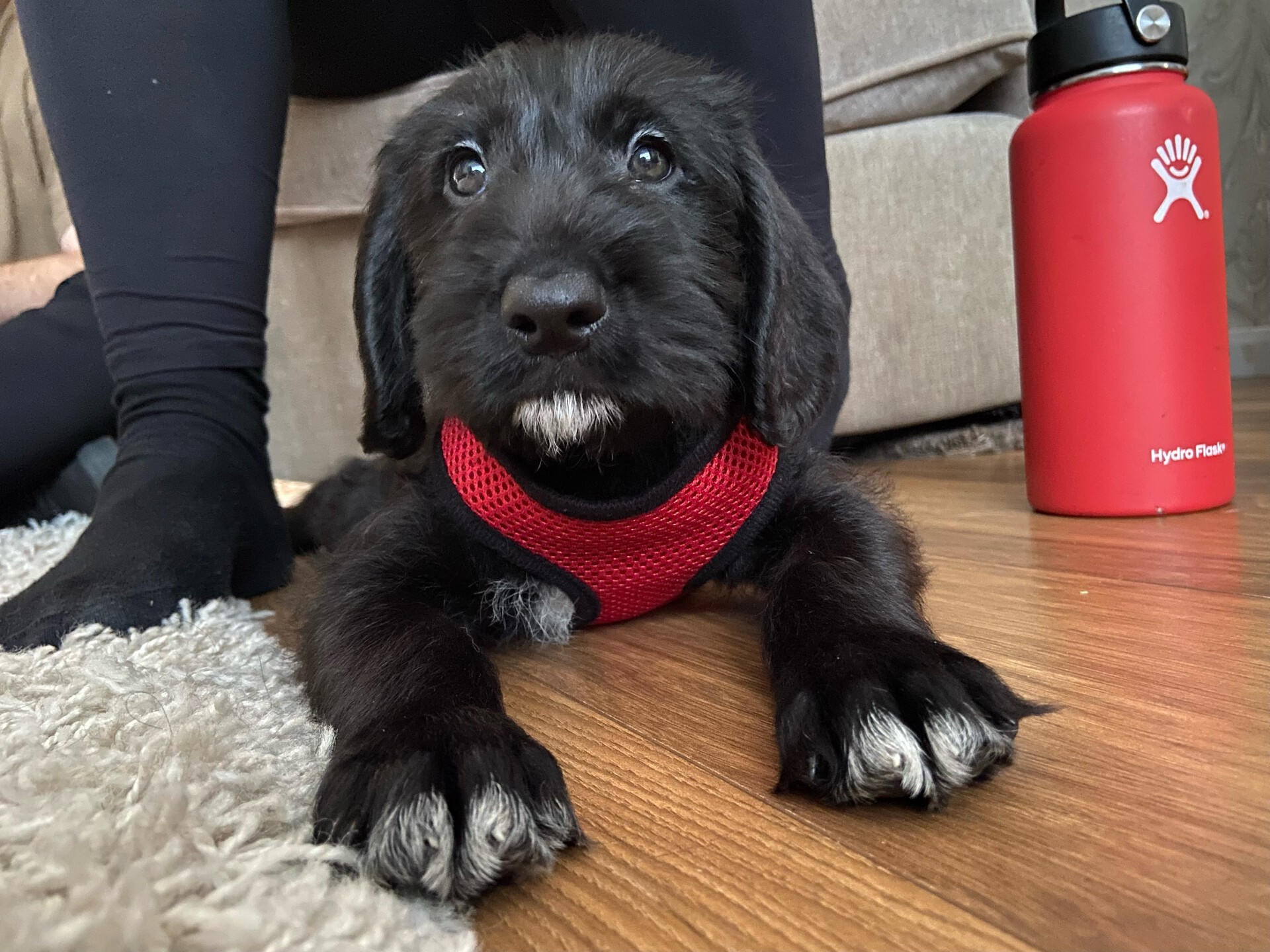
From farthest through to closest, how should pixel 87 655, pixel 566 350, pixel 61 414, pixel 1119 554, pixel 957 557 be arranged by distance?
pixel 61 414 < pixel 957 557 < pixel 1119 554 < pixel 87 655 < pixel 566 350

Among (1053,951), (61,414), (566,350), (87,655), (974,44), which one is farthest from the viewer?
(974,44)

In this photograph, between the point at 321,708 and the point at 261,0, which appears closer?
the point at 321,708

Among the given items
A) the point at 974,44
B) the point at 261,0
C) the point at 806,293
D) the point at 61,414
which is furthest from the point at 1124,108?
the point at 61,414

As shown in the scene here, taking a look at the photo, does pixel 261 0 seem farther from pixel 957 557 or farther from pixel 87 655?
pixel 957 557

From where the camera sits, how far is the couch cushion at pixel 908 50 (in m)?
2.28

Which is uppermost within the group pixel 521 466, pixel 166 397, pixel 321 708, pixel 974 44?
pixel 974 44

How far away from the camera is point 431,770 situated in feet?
1.94

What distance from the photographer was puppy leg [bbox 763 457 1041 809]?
62 centimetres

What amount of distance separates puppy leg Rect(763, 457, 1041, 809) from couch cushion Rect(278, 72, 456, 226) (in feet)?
5.62

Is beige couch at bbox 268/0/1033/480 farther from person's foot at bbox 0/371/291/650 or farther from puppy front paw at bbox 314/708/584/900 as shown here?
puppy front paw at bbox 314/708/584/900

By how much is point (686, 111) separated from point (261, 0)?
75 cm

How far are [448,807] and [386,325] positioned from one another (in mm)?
803

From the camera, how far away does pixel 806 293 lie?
3.78ft

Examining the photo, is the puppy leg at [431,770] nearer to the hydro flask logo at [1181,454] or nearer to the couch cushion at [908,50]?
the hydro flask logo at [1181,454]
